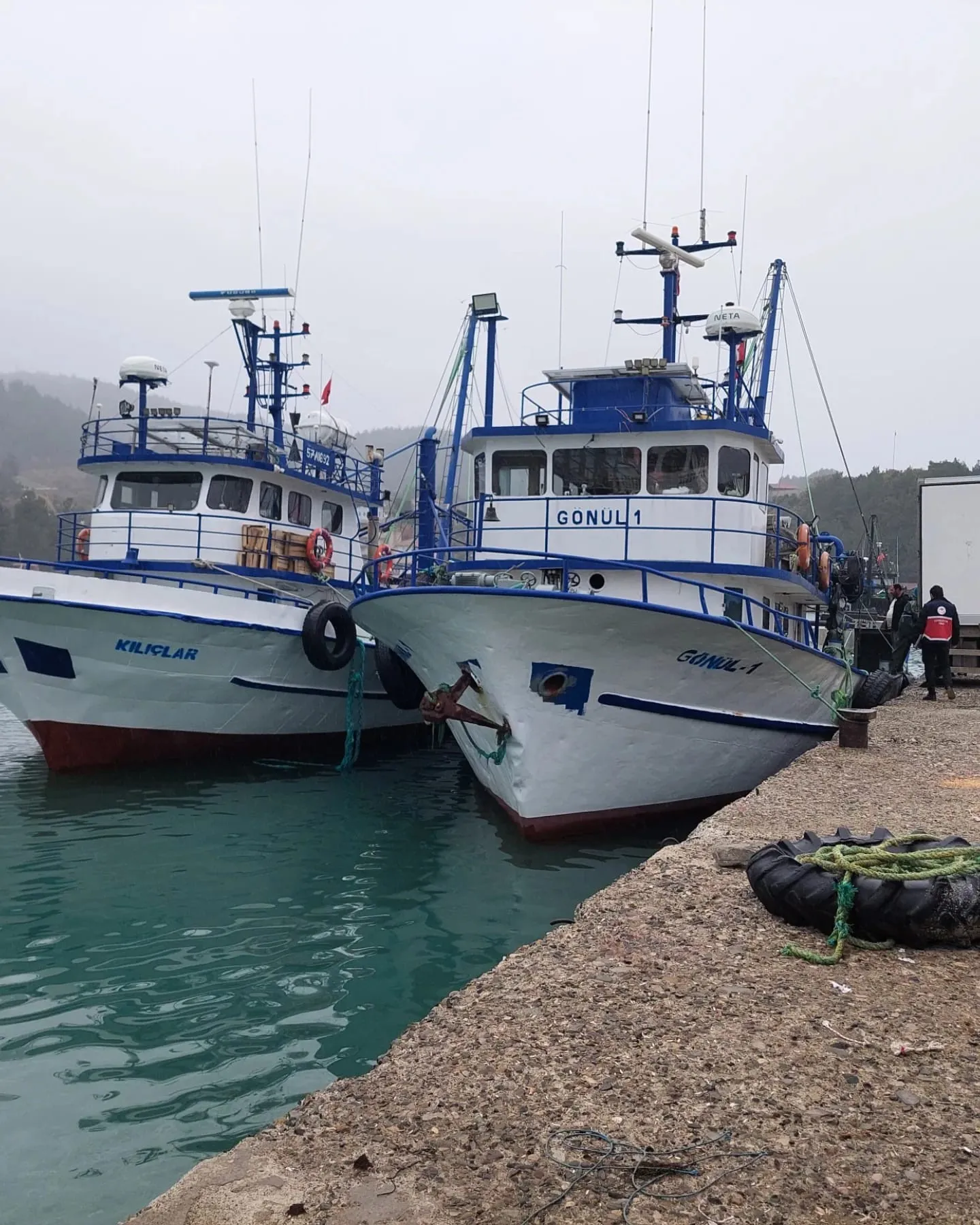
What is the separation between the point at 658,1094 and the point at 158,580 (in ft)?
33.7

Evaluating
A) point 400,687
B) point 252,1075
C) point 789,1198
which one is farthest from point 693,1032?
point 400,687

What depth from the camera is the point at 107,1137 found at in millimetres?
3951

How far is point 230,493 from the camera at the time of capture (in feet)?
47.8

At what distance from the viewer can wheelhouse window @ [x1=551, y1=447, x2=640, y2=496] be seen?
1102cm

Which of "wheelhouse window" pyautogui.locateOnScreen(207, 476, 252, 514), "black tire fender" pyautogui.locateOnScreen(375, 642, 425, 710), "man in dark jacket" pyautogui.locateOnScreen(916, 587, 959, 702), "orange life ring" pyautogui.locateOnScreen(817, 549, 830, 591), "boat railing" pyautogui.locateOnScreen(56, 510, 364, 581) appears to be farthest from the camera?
"wheelhouse window" pyautogui.locateOnScreen(207, 476, 252, 514)

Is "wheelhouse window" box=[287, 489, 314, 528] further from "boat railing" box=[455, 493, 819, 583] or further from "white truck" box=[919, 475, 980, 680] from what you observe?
"white truck" box=[919, 475, 980, 680]

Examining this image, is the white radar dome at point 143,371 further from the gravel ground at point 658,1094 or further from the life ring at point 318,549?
the gravel ground at point 658,1094

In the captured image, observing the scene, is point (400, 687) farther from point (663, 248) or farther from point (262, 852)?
point (663, 248)

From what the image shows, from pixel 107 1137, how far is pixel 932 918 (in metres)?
3.41

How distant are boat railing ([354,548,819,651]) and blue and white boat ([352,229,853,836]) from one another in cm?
4

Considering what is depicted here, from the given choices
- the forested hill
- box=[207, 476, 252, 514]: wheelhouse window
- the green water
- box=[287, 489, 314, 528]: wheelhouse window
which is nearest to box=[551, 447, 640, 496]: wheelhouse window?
the green water

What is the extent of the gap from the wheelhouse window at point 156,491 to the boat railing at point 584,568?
4.37 metres

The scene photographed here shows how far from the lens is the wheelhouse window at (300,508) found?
1567cm

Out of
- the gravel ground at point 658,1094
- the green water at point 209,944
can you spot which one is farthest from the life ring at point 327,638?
the gravel ground at point 658,1094
